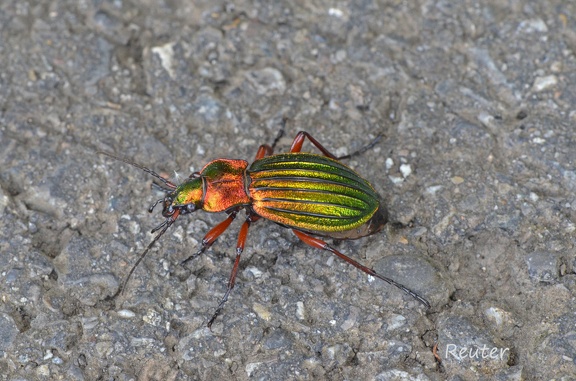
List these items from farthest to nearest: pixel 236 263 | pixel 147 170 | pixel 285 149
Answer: pixel 285 149, pixel 147 170, pixel 236 263

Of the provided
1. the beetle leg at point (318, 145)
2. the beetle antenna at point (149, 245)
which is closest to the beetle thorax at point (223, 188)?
the beetle antenna at point (149, 245)

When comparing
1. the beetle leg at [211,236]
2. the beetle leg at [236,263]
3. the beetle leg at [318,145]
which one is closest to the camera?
the beetle leg at [236,263]

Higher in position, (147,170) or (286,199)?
(286,199)

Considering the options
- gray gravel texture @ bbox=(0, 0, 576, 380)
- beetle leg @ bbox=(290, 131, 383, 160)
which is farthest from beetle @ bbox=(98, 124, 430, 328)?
beetle leg @ bbox=(290, 131, 383, 160)

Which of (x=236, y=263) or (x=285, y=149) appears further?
(x=285, y=149)

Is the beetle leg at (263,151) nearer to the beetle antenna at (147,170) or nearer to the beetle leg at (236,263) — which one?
the beetle leg at (236,263)

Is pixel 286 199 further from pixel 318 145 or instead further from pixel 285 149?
pixel 285 149

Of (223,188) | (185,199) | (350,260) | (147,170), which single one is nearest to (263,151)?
(223,188)
